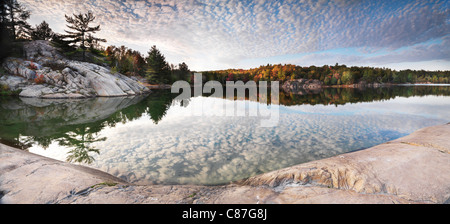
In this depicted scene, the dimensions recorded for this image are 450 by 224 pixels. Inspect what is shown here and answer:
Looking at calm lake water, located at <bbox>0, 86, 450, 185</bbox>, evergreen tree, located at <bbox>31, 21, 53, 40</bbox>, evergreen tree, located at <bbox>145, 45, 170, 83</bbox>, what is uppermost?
evergreen tree, located at <bbox>31, 21, 53, 40</bbox>

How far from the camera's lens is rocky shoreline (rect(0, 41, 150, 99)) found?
30.3 metres

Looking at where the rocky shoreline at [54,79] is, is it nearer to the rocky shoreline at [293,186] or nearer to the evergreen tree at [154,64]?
the evergreen tree at [154,64]

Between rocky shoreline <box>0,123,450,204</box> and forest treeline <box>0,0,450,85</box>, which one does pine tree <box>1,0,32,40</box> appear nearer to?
forest treeline <box>0,0,450,85</box>

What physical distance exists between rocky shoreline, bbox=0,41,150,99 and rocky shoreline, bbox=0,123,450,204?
3444cm

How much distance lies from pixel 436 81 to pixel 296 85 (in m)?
185

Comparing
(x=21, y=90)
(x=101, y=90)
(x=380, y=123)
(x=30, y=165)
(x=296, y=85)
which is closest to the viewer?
(x=30, y=165)

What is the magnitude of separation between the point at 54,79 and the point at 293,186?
1741 inches

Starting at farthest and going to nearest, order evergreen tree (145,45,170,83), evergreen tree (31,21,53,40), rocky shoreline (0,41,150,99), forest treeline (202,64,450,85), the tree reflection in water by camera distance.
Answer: forest treeline (202,64,450,85) < evergreen tree (145,45,170,83) < evergreen tree (31,21,53,40) < rocky shoreline (0,41,150,99) < the tree reflection in water

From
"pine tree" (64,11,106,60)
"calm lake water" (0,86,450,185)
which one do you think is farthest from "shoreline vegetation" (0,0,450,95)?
"calm lake water" (0,86,450,185)

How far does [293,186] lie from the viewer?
4.38 metres
